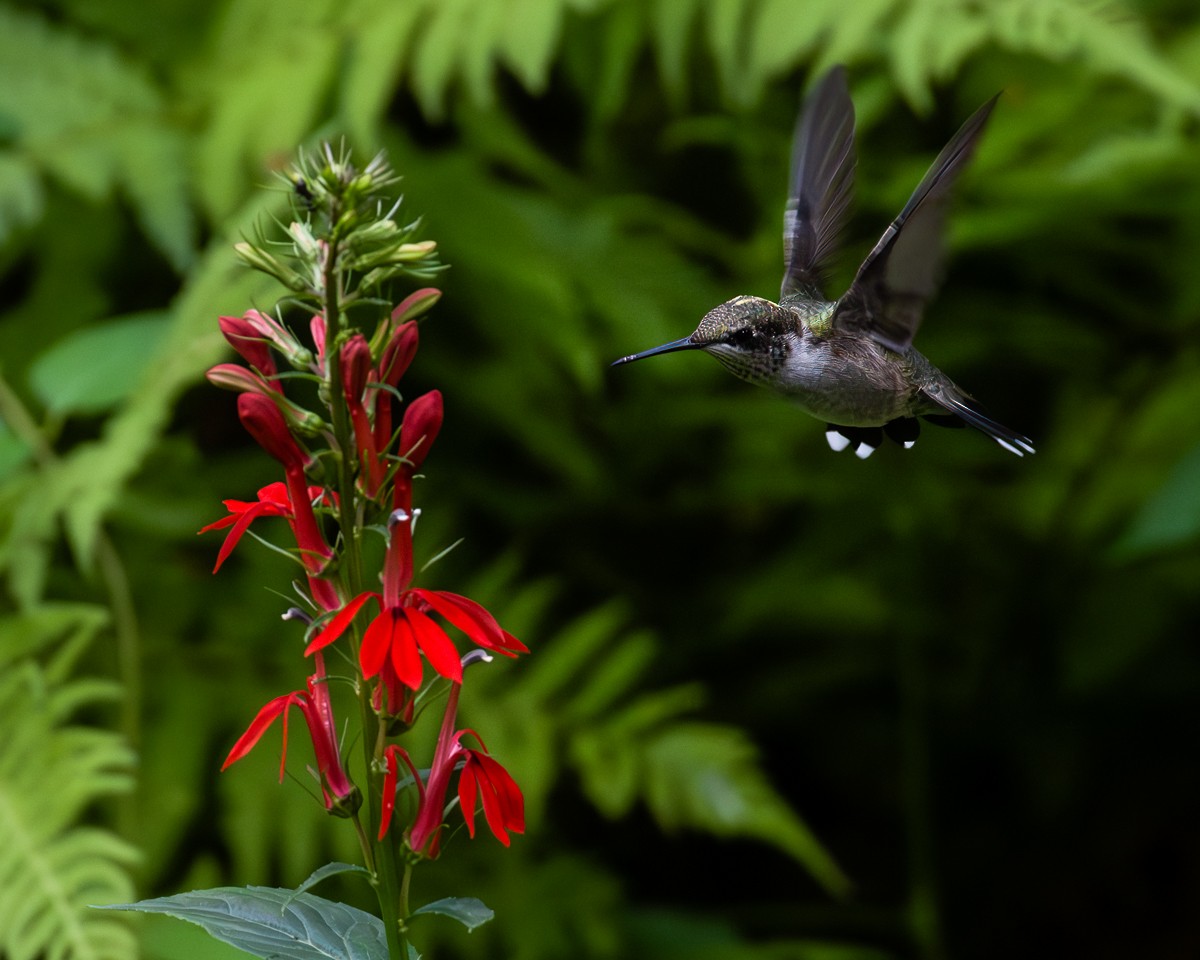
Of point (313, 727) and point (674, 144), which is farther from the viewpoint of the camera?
point (674, 144)

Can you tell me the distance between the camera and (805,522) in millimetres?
2531

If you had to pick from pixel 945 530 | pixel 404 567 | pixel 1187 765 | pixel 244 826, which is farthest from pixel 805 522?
pixel 404 567

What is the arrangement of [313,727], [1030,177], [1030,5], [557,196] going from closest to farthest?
[313,727]
[1030,5]
[1030,177]
[557,196]

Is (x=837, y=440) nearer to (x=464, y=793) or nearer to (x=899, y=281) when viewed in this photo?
(x=899, y=281)

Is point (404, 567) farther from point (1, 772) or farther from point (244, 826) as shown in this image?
point (244, 826)

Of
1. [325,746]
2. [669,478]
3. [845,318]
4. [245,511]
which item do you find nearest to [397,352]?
[245,511]

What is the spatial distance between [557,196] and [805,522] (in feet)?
2.59

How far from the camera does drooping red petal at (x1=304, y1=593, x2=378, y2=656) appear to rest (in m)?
0.66

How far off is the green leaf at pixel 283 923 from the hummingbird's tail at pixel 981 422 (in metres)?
0.57

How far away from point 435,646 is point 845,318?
606 millimetres

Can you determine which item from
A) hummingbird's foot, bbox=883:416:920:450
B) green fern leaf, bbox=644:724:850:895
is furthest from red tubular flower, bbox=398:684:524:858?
green fern leaf, bbox=644:724:850:895

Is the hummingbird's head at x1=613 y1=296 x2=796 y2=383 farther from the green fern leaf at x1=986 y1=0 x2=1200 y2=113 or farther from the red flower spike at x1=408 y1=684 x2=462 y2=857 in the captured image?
the green fern leaf at x1=986 y1=0 x2=1200 y2=113

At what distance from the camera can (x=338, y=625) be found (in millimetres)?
671

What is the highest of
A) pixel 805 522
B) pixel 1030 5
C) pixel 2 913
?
pixel 1030 5
